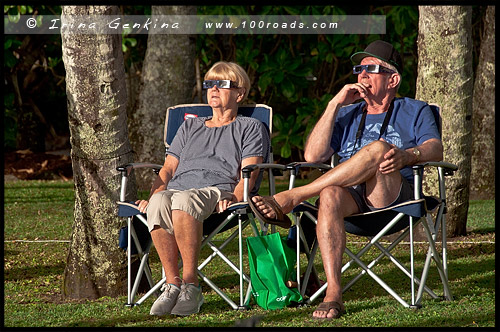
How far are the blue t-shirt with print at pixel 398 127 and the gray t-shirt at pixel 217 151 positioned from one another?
1.37 feet

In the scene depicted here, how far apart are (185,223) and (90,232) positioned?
28.7 inches

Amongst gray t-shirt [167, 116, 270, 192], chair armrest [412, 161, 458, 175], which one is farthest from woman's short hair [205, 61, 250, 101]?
chair armrest [412, 161, 458, 175]

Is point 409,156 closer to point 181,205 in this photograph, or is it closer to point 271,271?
point 271,271

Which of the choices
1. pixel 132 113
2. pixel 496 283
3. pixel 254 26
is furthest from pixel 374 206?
pixel 254 26

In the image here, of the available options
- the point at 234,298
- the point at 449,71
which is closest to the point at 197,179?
the point at 234,298

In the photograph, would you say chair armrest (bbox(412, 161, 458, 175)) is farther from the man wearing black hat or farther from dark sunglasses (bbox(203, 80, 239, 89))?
dark sunglasses (bbox(203, 80, 239, 89))

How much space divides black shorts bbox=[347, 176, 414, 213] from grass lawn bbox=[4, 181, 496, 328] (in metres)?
0.47

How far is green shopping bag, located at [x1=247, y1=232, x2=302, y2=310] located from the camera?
410 centimetres

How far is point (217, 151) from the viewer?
4.52 meters

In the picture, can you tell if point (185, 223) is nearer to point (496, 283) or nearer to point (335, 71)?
point (496, 283)

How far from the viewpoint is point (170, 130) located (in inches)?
194

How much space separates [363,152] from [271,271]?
2.34 ft

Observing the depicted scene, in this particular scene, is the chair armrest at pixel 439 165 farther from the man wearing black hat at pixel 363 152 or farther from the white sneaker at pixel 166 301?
the white sneaker at pixel 166 301

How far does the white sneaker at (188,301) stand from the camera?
398cm
